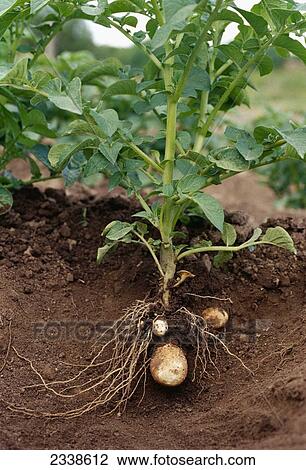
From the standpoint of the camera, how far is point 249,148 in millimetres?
1938

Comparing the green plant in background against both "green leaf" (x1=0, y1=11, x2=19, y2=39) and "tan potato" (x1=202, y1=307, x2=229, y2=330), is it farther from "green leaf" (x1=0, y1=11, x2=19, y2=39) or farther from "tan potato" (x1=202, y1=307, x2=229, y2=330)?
"tan potato" (x1=202, y1=307, x2=229, y2=330)

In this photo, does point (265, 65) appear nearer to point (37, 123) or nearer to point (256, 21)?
point (256, 21)

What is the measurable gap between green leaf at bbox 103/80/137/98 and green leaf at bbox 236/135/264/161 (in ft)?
1.15

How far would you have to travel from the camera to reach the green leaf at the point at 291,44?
73.8 inches

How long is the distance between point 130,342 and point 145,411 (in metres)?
0.20

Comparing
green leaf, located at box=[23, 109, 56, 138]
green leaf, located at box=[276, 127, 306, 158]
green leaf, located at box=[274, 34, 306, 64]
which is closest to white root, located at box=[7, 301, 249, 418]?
green leaf, located at box=[276, 127, 306, 158]

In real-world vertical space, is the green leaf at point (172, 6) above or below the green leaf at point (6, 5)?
above

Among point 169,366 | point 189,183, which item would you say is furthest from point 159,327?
point 189,183

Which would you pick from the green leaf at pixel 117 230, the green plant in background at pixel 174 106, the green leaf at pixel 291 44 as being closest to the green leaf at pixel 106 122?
the green plant in background at pixel 174 106

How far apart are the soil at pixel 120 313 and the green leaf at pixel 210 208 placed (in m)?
0.36

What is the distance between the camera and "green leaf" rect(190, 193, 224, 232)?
1807 mm

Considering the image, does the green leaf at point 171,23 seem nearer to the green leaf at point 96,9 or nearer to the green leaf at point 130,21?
the green leaf at point 96,9

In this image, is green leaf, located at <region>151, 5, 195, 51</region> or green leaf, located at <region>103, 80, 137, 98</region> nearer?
green leaf, located at <region>151, 5, 195, 51</region>
